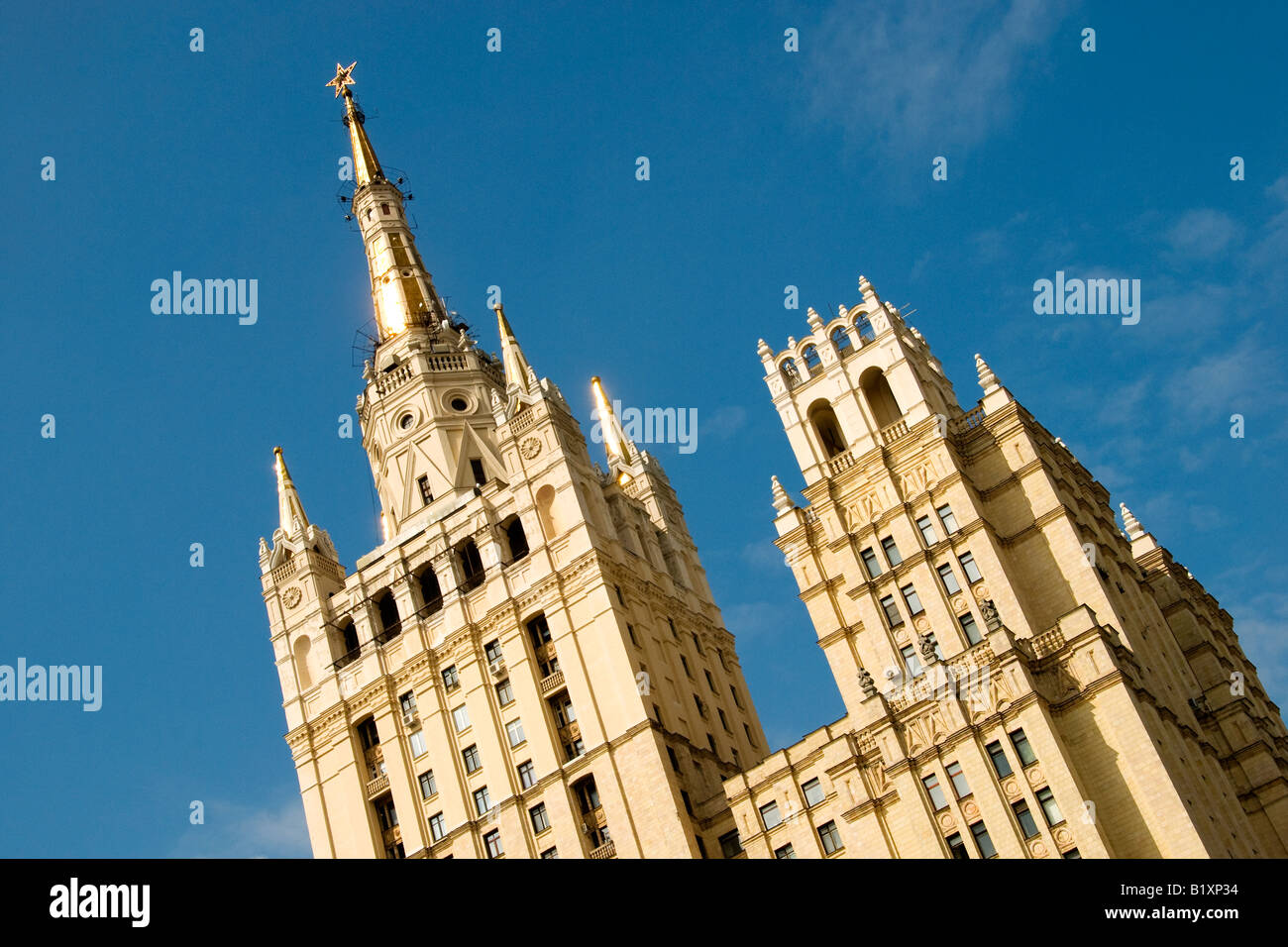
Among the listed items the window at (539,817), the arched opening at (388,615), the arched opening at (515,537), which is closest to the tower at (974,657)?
the window at (539,817)

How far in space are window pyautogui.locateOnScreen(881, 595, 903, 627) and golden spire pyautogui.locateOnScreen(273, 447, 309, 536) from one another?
152 ft

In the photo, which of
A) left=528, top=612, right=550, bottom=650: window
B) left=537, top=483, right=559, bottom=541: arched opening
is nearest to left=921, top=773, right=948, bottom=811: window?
left=528, top=612, right=550, bottom=650: window

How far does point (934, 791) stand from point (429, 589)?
41184 mm

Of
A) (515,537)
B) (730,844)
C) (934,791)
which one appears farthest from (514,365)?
(934,791)

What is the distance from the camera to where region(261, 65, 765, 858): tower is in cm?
8019

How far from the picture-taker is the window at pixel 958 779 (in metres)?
60.7

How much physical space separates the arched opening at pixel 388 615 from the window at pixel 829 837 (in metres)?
33.2

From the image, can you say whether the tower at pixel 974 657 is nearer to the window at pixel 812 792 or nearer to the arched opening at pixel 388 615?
the window at pixel 812 792

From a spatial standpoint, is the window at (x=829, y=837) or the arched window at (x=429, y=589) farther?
the arched window at (x=429, y=589)

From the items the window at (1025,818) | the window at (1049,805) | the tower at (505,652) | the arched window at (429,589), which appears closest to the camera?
the window at (1049,805)

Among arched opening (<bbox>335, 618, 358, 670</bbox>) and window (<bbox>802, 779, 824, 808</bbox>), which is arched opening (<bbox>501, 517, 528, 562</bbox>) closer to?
arched opening (<bbox>335, 618, 358, 670</bbox>)

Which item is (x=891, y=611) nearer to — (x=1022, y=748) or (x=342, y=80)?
(x=1022, y=748)
